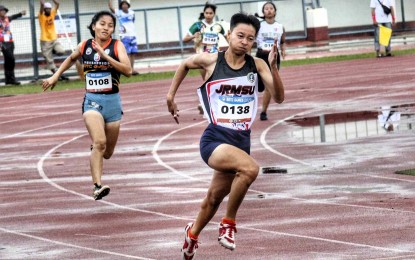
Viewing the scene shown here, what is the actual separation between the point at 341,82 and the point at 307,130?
900cm

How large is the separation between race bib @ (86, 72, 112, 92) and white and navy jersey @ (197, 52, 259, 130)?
412cm

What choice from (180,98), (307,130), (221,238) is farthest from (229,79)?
(180,98)

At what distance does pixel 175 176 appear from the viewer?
55.2 feet

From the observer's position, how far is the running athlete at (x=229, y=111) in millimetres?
10312

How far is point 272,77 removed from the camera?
10.5m

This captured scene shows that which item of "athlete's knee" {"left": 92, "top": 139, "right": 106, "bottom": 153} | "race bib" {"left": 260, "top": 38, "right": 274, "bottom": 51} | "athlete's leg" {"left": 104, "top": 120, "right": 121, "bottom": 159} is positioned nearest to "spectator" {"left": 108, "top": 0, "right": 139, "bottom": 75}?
"race bib" {"left": 260, "top": 38, "right": 274, "bottom": 51}

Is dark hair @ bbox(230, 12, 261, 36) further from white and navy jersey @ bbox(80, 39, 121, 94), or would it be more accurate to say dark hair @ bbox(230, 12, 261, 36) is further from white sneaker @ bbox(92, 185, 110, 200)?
white and navy jersey @ bbox(80, 39, 121, 94)

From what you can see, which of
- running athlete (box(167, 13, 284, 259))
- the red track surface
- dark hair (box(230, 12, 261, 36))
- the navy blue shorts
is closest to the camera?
running athlete (box(167, 13, 284, 259))

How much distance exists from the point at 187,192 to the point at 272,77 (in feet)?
16.1

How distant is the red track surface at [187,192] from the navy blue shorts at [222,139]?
→ 91cm

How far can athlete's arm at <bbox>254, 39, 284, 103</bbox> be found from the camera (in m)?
10.0

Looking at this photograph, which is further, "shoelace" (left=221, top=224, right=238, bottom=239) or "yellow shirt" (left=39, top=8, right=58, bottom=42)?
"yellow shirt" (left=39, top=8, right=58, bottom=42)

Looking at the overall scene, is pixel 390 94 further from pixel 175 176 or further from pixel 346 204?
pixel 346 204

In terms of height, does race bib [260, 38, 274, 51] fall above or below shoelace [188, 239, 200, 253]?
above
